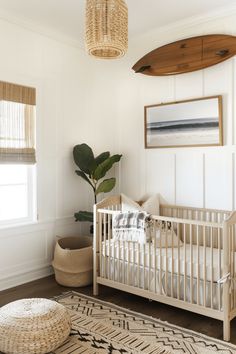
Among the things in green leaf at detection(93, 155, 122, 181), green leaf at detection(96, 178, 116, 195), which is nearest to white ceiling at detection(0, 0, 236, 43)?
green leaf at detection(93, 155, 122, 181)

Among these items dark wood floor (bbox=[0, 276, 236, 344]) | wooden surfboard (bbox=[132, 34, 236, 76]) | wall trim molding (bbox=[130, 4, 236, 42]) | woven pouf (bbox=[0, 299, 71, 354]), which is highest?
wall trim molding (bbox=[130, 4, 236, 42])

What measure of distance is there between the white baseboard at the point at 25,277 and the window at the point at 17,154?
1.78ft

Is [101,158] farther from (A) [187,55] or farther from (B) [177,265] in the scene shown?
(B) [177,265]

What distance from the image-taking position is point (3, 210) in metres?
3.29

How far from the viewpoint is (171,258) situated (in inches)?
106

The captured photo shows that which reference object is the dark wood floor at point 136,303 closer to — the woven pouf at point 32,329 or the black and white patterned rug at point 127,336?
the black and white patterned rug at point 127,336

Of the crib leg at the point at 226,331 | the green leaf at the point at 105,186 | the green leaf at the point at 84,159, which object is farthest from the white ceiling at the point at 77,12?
the crib leg at the point at 226,331

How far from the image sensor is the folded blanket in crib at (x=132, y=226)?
290cm

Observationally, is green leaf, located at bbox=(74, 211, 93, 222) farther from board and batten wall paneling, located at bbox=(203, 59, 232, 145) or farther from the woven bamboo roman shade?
board and batten wall paneling, located at bbox=(203, 59, 232, 145)

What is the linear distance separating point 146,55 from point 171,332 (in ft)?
9.10

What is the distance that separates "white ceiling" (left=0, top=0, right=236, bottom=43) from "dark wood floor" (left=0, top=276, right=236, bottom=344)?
2585mm

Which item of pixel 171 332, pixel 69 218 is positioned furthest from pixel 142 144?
pixel 171 332

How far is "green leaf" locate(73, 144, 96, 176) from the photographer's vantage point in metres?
3.71

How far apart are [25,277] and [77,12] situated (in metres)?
2.65
